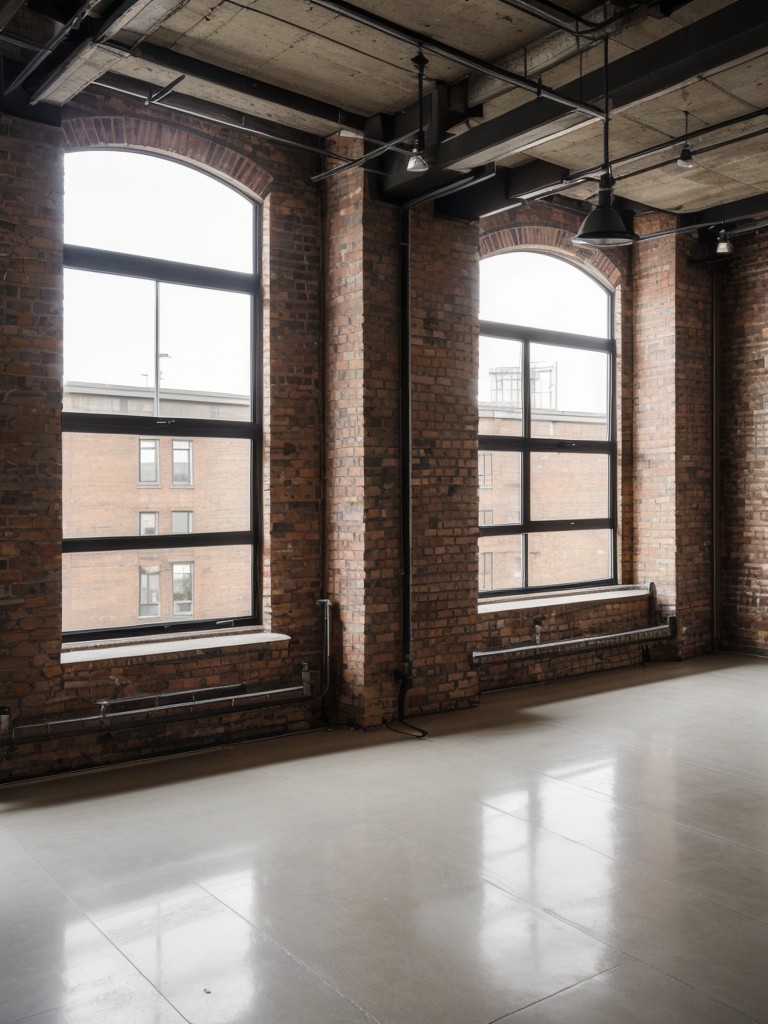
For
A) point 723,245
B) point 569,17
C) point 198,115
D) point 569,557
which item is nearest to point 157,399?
point 198,115

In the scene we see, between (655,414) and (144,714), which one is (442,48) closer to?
(144,714)

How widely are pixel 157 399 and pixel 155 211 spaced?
126cm

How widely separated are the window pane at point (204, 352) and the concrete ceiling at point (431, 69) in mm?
1211

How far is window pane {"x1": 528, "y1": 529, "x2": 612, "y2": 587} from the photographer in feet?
26.1

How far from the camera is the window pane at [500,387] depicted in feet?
24.8

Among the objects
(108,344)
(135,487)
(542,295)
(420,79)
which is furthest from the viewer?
(542,295)

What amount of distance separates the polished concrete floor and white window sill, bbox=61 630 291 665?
686 millimetres

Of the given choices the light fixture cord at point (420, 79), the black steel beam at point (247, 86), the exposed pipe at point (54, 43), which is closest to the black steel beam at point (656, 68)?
the light fixture cord at point (420, 79)

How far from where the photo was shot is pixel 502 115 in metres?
5.21

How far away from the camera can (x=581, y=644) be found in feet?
25.5

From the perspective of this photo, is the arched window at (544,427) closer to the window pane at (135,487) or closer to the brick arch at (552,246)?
the brick arch at (552,246)

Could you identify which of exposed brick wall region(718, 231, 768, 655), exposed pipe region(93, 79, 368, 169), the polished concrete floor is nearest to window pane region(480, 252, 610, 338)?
exposed brick wall region(718, 231, 768, 655)

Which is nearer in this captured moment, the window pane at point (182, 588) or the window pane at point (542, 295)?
the window pane at point (182, 588)

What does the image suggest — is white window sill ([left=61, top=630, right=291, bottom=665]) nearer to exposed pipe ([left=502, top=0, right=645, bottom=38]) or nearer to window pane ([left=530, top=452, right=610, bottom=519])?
window pane ([left=530, top=452, right=610, bottom=519])
